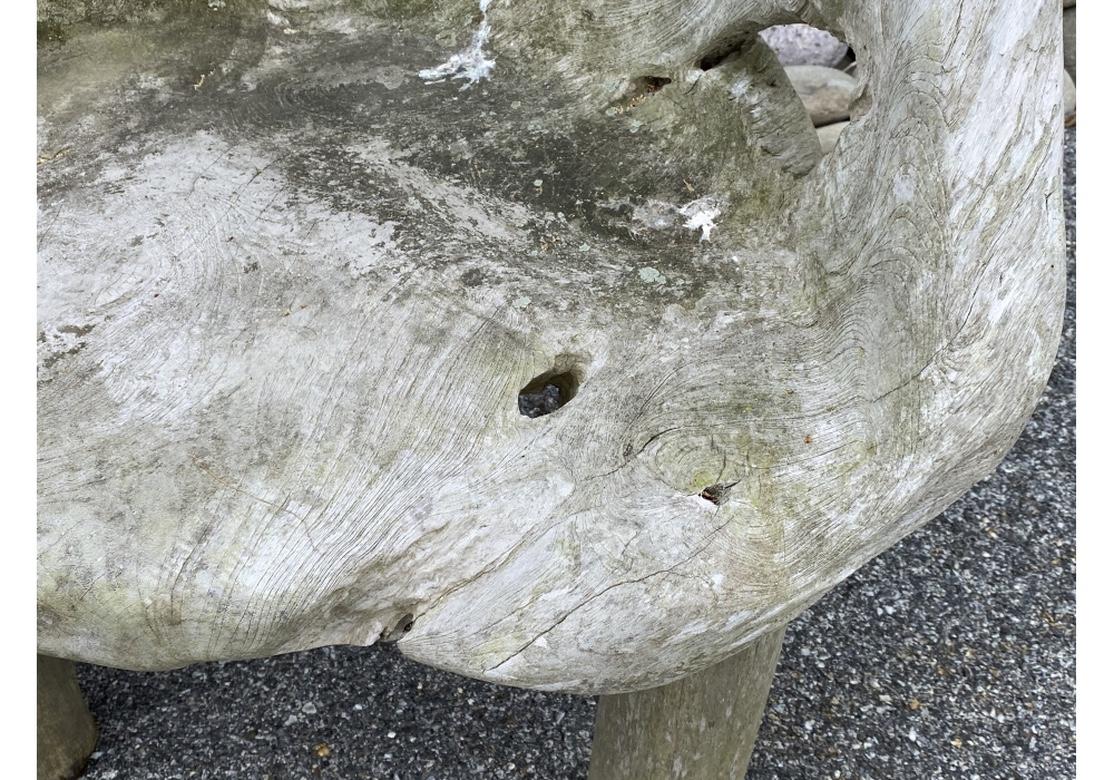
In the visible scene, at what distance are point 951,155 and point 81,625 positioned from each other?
838mm

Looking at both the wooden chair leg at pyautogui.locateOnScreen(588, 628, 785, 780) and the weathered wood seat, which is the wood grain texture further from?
the wooden chair leg at pyautogui.locateOnScreen(588, 628, 785, 780)

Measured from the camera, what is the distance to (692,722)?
1212mm

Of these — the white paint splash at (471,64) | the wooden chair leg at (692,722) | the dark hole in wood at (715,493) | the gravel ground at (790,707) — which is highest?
the white paint splash at (471,64)

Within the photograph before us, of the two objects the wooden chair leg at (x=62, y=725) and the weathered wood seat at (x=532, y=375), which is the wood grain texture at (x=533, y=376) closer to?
the weathered wood seat at (x=532, y=375)

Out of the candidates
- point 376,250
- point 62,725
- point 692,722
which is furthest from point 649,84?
point 62,725

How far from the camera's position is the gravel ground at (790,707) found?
1.62 m

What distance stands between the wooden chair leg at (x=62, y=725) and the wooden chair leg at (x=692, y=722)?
0.79 metres

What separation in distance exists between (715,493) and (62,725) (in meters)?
1.14

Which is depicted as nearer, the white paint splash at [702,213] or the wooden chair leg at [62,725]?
the white paint splash at [702,213]

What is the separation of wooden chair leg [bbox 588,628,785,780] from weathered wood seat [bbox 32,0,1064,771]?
267 millimetres

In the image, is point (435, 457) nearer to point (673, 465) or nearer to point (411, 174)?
point (673, 465)

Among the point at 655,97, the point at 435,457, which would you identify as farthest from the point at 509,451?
the point at 655,97

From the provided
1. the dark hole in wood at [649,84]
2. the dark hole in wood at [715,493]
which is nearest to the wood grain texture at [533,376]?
the dark hole in wood at [715,493]

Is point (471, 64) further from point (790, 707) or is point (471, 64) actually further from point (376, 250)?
point (790, 707)
